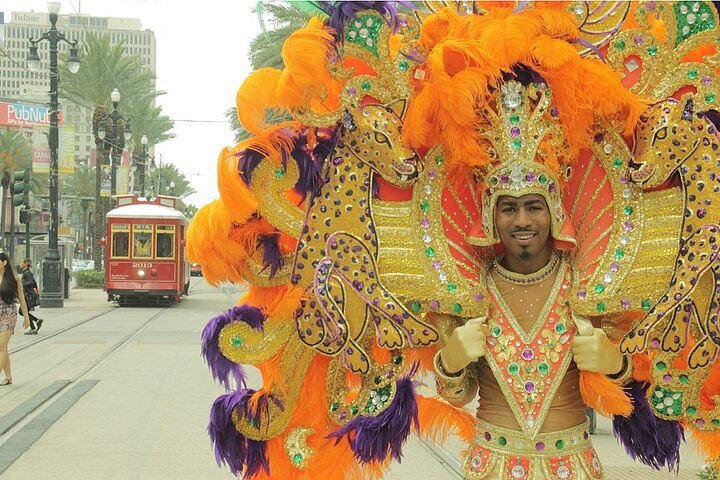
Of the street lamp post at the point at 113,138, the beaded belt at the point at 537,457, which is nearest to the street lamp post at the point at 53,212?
the street lamp post at the point at 113,138

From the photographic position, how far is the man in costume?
3219 mm

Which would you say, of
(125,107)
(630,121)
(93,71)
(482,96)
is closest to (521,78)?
(482,96)

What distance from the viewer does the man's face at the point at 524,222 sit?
127 inches

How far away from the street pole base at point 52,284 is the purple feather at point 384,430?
76.1ft

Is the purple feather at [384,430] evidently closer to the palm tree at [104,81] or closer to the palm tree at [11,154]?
the palm tree at [104,81]

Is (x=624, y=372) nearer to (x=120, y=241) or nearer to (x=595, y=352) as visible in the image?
(x=595, y=352)

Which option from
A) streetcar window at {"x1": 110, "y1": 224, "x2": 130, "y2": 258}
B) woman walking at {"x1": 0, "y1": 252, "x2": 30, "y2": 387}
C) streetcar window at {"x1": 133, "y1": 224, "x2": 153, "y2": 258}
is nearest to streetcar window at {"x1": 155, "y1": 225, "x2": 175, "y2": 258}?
streetcar window at {"x1": 133, "y1": 224, "x2": 153, "y2": 258}

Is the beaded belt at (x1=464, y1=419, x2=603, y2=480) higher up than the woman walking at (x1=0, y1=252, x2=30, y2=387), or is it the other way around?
the beaded belt at (x1=464, y1=419, x2=603, y2=480)

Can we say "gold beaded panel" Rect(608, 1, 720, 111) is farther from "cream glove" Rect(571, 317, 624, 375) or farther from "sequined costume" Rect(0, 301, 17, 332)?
"sequined costume" Rect(0, 301, 17, 332)

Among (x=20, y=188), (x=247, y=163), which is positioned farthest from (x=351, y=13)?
(x=20, y=188)

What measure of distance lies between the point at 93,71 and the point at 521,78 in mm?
34493

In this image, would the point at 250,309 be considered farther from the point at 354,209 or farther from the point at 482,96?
the point at 482,96

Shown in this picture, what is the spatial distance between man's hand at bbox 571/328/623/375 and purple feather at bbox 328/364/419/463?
0.68 metres

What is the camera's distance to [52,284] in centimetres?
2531
